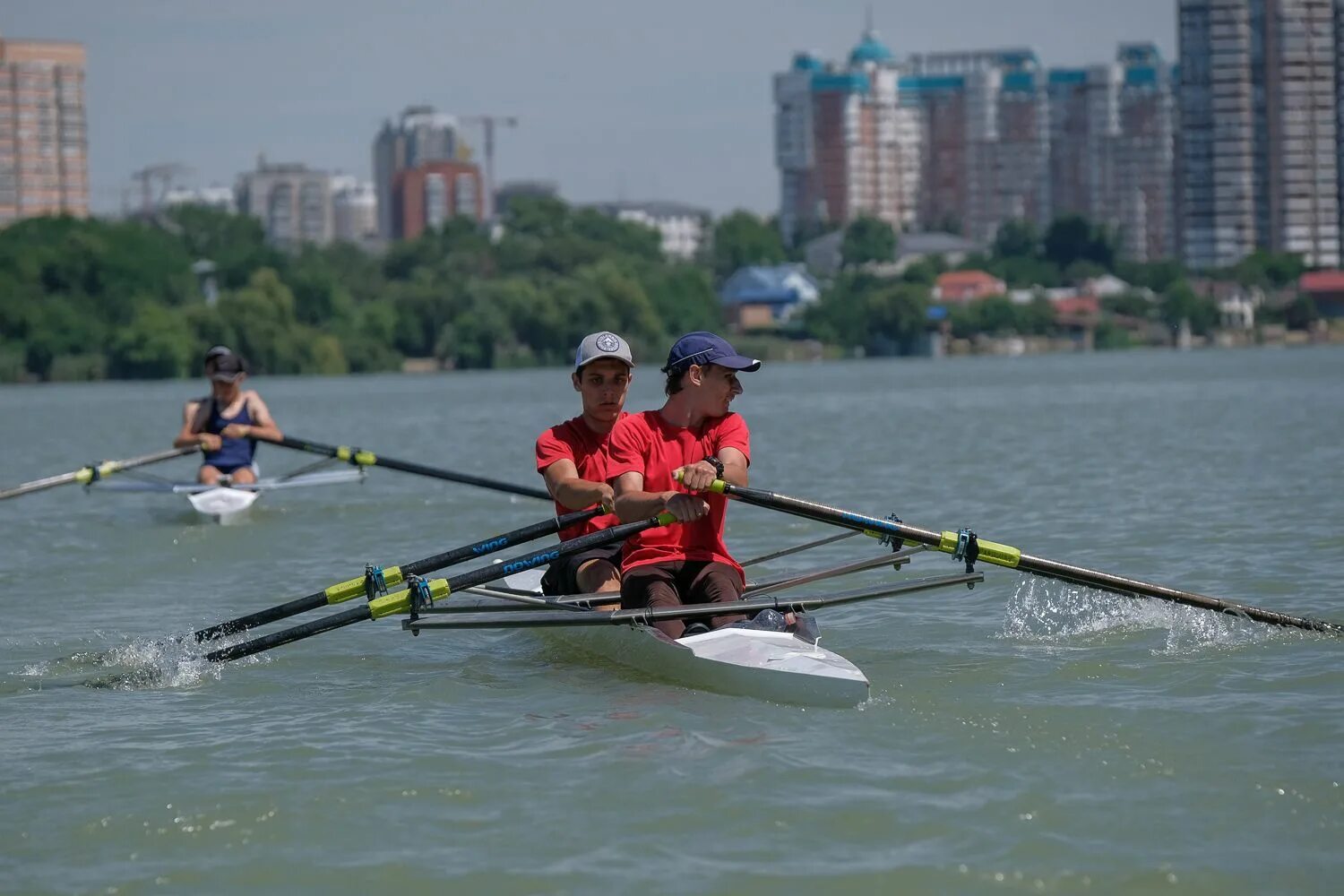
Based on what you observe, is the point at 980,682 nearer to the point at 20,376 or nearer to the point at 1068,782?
the point at 1068,782

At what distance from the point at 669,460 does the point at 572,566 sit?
3.98 ft

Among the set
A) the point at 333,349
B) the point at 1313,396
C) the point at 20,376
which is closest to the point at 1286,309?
the point at 333,349

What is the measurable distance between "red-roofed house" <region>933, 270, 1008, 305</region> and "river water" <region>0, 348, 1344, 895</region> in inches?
4791

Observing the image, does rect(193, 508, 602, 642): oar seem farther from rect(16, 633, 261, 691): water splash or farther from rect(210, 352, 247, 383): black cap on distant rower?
rect(210, 352, 247, 383): black cap on distant rower

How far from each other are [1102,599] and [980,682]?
239cm

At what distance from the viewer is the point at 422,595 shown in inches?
354

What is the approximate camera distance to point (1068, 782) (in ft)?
22.8

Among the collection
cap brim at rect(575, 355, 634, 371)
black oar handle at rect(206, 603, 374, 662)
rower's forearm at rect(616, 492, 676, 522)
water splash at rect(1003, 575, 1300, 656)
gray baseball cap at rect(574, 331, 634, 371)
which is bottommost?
water splash at rect(1003, 575, 1300, 656)

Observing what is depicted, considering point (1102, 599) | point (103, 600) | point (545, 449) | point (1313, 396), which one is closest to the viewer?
point (545, 449)

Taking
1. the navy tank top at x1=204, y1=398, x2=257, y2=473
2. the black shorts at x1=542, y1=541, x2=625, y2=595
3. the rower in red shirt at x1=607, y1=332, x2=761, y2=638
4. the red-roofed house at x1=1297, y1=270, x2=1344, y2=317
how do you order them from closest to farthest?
the rower in red shirt at x1=607, y1=332, x2=761, y2=638
the black shorts at x1=542, y1=541, x2=625, y2=595
the navy tank top at x1=204, y1=398, x2=257, y2=473
the red-roofed house at x1=1297, y1=270, x2=1344, y2=317

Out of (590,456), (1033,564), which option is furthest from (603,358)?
(1033,564)

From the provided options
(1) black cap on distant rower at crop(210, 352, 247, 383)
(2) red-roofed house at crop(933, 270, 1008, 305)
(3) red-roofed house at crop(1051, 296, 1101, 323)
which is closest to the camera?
(1) black cap on distant rower at crop(210, 352, 247, 383)

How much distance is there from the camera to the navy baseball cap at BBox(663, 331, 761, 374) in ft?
28.2

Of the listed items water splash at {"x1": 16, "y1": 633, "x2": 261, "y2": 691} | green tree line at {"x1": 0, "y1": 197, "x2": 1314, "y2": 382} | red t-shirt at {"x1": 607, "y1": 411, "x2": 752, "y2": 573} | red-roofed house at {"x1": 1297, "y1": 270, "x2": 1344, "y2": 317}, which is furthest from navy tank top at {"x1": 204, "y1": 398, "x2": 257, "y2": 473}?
red-roofed house at {"x1": 1297, "y1": 270, "x2": 1344, "y2": 317}
